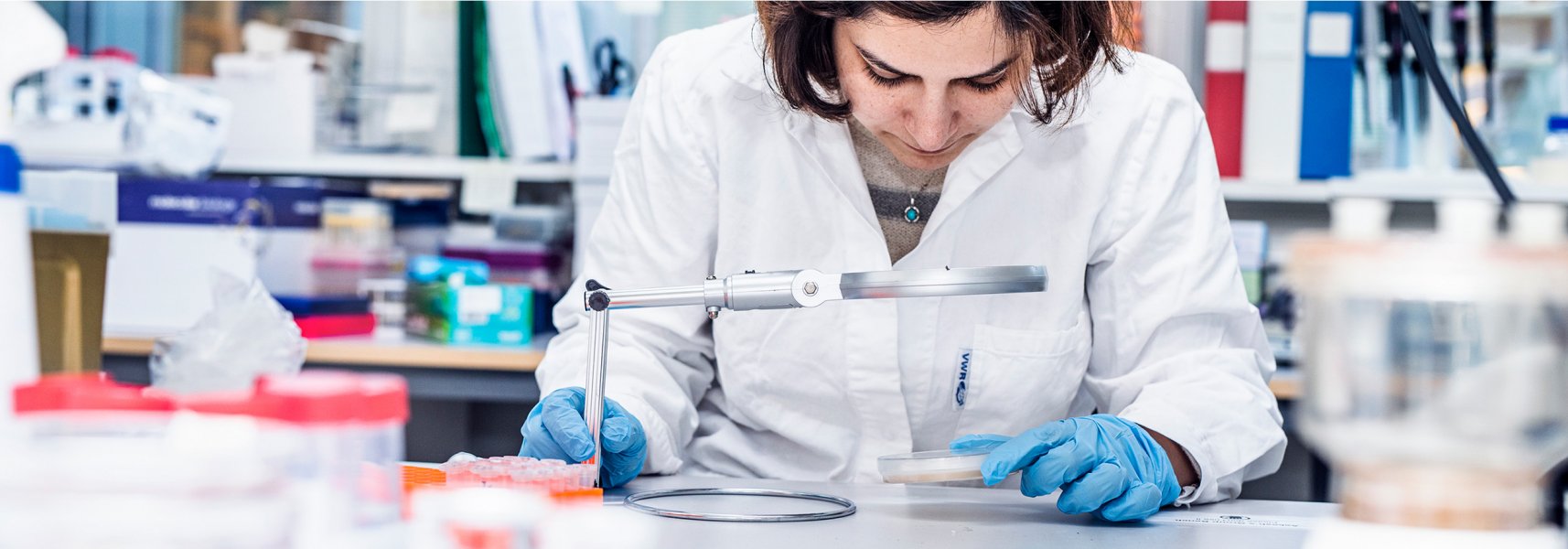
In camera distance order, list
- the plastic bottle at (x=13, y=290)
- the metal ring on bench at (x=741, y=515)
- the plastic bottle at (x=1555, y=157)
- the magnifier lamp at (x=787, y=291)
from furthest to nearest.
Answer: the plastic bottle at (x=1555, y=157), the metal ring on bench at (x=741, y=515), the magnifier lamp at (x=787, y=291), the plastic bottle at (x=13, y=290)

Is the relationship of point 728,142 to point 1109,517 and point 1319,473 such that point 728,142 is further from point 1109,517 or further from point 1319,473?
point 1319,473

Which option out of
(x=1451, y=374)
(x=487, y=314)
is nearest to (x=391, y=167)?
(x=487, y=314)

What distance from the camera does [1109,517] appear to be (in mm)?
1089

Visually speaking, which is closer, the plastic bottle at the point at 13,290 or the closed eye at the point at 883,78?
the plastic bottle at the point at 13,290

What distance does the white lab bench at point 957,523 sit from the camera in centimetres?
97

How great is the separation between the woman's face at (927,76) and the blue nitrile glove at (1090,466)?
0.95ft

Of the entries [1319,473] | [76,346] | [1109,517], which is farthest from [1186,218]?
[1319,473]

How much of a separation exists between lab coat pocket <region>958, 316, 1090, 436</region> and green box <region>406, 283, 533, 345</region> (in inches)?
44.9

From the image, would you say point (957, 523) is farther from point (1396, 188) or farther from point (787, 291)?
point (1396, 188)

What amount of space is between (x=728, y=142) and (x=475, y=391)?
989 millimetres

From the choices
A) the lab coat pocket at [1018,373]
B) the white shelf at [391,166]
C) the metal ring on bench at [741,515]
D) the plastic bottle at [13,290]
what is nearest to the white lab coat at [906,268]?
the lab coat pocket at [1018,373]

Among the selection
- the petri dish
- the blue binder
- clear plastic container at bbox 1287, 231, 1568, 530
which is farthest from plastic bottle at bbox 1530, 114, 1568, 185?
clear plastic container at bbox 1287, 231, 1568, 530

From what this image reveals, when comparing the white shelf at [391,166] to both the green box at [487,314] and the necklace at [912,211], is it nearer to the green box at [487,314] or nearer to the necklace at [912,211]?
the green box at [487,314]

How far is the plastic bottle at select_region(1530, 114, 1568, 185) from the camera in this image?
2.20 m
